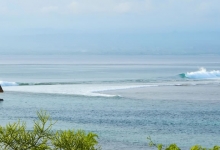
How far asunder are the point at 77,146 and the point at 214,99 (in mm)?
52289

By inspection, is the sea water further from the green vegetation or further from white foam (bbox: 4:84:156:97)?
the green vegetation

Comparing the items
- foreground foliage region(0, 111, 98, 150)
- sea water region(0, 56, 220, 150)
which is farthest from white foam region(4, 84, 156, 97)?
foreground foliage region(0, 111, 98, 150)

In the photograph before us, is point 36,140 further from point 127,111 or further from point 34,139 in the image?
point 127,111

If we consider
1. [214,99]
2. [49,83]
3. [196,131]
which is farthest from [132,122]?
[49,83]

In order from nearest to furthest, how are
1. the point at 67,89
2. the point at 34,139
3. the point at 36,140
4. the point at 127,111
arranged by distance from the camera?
the point at 34,139 < the point at 36,140 < the point at 127,111 < the point at 67,89

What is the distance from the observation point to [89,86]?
91875mm

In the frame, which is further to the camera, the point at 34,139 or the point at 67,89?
the point at 67,89

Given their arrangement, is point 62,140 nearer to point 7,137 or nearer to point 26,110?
point 7,137

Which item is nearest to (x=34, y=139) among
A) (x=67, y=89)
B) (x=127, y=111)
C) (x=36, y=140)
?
(x=36, y=140)

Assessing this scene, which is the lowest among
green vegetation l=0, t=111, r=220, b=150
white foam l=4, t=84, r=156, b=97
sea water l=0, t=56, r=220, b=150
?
green vegetation l=0, t=111, r=220, b=150

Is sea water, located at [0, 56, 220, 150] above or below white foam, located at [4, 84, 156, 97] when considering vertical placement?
below

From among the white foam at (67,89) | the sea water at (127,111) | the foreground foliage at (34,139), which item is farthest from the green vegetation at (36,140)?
the white foam at (67,89)

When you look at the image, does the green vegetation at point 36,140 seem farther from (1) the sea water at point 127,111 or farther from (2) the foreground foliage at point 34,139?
(1) the sea water at point 127,111

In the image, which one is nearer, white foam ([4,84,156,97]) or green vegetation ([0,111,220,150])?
green vegetation ([0,111,220,150])
